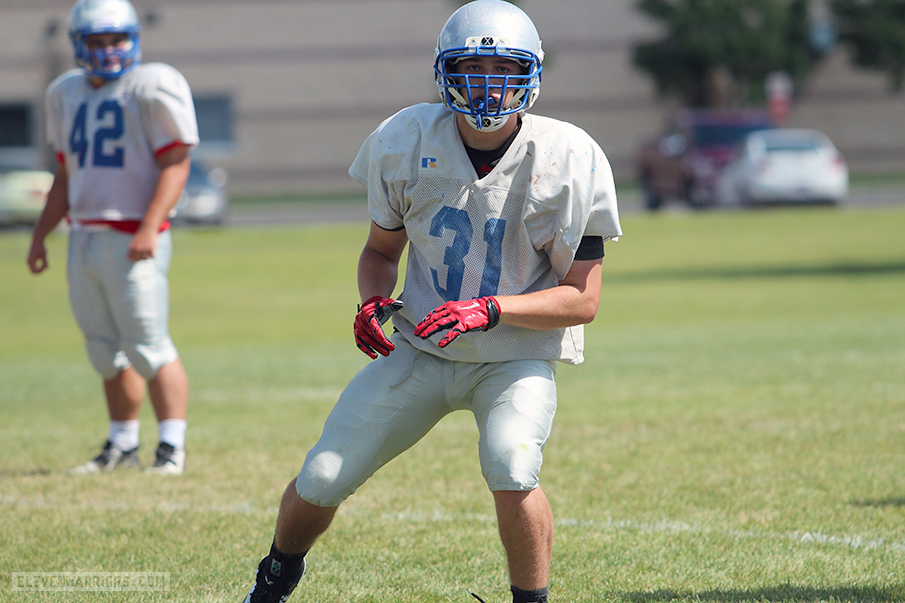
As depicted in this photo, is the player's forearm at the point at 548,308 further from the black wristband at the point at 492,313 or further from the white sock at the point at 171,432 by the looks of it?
the white sock at the point at 171,432

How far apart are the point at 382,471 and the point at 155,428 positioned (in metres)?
2.46

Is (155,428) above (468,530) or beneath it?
beneath

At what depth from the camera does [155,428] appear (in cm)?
762

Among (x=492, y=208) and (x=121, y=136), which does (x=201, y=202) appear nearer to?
(x=121, y=136)

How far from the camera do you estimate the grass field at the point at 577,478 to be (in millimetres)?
4051

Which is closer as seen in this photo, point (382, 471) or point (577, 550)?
point (577, 550)

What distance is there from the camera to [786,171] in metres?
25.4

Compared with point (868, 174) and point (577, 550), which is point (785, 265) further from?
point (868, 174)

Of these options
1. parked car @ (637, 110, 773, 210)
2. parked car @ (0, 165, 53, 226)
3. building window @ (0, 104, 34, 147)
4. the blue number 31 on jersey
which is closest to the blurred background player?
the blue number 31 on jersey

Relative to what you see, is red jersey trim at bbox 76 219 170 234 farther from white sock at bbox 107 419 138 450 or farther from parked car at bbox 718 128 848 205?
parked car at bbox 718 128 848 205

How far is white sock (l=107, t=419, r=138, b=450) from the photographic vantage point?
6.04 meters

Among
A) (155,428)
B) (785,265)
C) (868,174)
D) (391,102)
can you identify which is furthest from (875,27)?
(155,428)

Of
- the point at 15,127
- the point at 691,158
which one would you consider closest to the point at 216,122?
the point at 15,127

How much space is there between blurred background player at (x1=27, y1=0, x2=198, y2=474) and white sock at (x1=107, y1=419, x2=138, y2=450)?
0.29 feet
